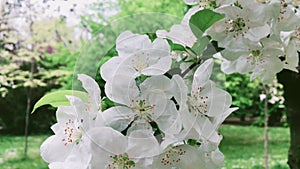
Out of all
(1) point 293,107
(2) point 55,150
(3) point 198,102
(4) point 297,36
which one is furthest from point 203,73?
(1) point 293,107

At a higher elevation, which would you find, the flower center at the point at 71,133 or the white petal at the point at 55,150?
the flower center at the point at 71,133

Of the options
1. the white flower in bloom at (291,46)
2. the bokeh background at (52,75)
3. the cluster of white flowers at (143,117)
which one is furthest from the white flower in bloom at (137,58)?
the bokeh background at (52,75)

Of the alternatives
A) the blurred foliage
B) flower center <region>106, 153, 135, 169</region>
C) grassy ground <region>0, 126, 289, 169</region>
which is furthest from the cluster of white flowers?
grassy ground <region>0, 126, 289, 169</region>

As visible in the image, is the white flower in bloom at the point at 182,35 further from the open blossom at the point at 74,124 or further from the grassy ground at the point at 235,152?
the grassy ground at the point at 235,152

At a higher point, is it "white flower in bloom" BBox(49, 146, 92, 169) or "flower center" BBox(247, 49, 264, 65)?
"flower center" BBox(247, 49, 264, 65)

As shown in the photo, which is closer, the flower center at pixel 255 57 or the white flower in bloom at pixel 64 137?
the white flower in bloom at pixel 64 137

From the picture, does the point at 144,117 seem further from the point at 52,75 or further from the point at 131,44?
the point at 52,75

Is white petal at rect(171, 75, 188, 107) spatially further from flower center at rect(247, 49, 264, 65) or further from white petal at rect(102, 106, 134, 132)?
flower center at rect(247, 49, 264, 65)
